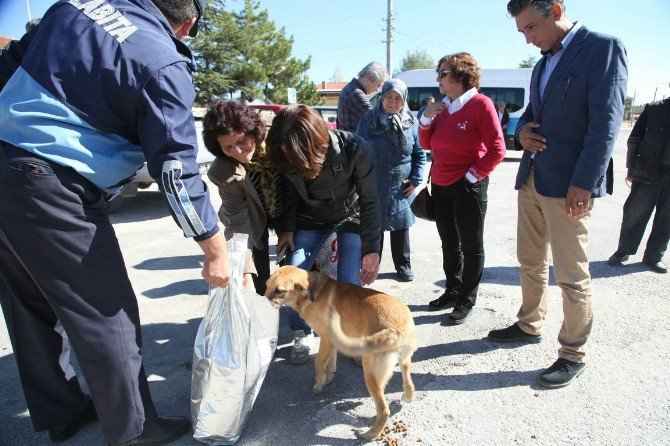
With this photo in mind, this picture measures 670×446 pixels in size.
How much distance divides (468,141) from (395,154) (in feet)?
3.00

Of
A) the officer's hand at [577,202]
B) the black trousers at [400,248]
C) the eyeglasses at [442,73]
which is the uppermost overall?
the eyeglasses at [442,73]

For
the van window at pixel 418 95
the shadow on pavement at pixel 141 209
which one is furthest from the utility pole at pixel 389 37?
the shadow on pavement at pixel 141 209

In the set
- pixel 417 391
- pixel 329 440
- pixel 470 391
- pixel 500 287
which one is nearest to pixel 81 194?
pixel 329 440

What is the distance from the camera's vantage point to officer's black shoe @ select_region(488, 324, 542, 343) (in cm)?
304

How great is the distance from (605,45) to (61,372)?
3347 millimetres

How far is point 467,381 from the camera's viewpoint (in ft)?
8.64

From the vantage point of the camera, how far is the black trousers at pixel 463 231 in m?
3.19

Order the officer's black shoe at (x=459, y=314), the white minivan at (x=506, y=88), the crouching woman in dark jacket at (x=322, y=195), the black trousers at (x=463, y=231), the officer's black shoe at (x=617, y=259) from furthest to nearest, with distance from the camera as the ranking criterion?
the white minivan at (x=506, y=88), the officer's black shoe at (x=617, y=259), the officer's black shoe at (x=459, y=314), the black trousers at (x=463, y=231), the crouching woman in dark jacket at (x=322, y=195)

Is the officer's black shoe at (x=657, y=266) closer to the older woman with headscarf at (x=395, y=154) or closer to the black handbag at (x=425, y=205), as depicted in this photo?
the older woman with headscarf at (x=395, y=154)

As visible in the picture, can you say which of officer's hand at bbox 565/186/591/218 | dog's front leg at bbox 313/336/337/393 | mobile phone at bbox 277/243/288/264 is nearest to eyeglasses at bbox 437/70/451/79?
officer's hand at bbox 565/186/591/218

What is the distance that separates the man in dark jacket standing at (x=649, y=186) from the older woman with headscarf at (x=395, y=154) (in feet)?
8.04

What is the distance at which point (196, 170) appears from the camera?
5.82ft

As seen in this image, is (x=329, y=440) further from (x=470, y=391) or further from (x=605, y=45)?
(x=605, y=45)

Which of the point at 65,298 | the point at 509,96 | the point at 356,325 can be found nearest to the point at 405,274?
the point at 356,325
